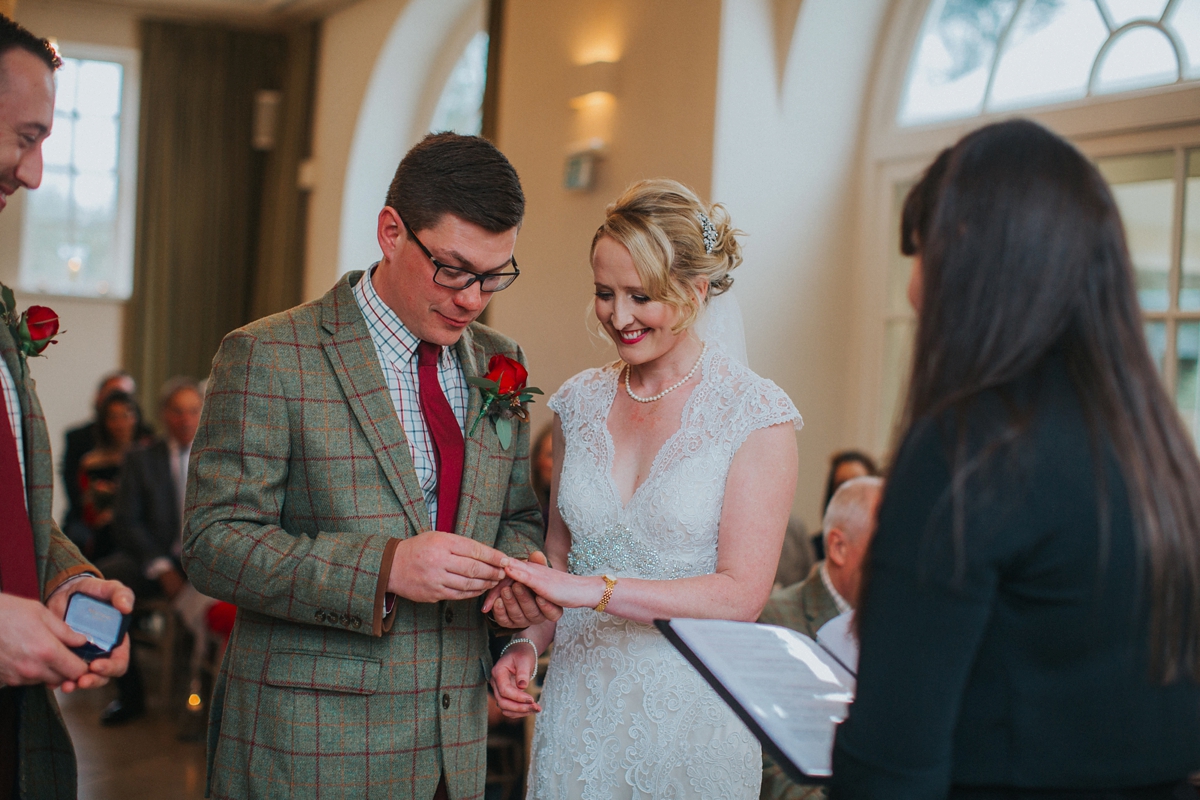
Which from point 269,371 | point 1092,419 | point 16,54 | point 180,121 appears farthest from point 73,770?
point 180,121

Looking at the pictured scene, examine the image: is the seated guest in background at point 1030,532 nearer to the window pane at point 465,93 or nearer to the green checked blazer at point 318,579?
the green checked blazer at point 318,579

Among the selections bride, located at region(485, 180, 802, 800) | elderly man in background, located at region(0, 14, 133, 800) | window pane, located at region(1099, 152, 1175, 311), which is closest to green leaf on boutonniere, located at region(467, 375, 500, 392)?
bride, located at region(485, 180, 802, 800)

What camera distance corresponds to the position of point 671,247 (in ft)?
6.59

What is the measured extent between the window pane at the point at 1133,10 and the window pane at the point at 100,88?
759 centimetres

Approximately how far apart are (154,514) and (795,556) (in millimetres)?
3358

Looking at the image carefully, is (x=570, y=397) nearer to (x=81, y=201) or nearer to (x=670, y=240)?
(x=670, y=240)

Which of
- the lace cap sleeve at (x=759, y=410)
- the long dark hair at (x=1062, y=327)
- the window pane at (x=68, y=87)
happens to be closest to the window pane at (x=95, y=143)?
the window pane at (x=68, y=87)

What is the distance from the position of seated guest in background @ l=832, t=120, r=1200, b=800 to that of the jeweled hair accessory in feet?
3.46

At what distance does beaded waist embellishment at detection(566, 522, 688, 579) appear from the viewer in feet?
6.56

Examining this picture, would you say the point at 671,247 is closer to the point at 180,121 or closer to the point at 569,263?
the point at 569,263

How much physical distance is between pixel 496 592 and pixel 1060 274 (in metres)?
1.07

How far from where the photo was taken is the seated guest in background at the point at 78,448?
20.2 feet

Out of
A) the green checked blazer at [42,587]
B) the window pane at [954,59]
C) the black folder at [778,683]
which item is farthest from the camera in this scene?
the window pane at [954,59]

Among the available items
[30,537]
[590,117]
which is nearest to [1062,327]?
[30,537]
